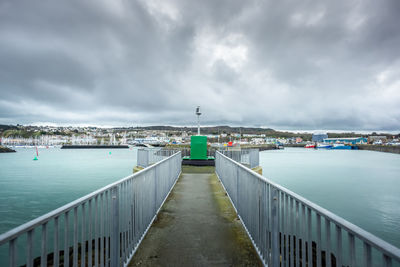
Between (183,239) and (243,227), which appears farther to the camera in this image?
(243,227)

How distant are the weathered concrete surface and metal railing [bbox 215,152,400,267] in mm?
285

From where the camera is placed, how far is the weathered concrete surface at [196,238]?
11.1ft

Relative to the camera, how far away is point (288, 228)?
110 inches

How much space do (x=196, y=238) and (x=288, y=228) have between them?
188cm

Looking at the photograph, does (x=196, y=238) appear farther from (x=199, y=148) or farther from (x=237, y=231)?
(x=199, y=148)

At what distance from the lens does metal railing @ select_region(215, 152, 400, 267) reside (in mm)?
1515

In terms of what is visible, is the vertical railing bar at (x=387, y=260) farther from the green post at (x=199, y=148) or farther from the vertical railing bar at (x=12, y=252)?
the green post at (x=199, y=148)

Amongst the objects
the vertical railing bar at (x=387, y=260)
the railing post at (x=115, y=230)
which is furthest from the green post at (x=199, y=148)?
the vertical railing bar at (x=387, y=260)

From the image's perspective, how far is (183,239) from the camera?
13.3 feet

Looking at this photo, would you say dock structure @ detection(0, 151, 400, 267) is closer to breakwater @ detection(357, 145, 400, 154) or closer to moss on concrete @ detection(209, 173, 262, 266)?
moss on concrete @ detection(209, 173, 262, 266)

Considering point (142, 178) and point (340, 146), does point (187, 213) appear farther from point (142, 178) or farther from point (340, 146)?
point (340, 146)

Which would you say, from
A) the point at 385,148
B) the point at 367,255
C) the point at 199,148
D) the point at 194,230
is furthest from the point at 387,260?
the point at 385,148

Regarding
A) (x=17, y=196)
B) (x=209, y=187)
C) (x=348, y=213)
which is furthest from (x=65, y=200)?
(x=348, y=213)

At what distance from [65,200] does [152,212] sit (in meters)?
17.7
